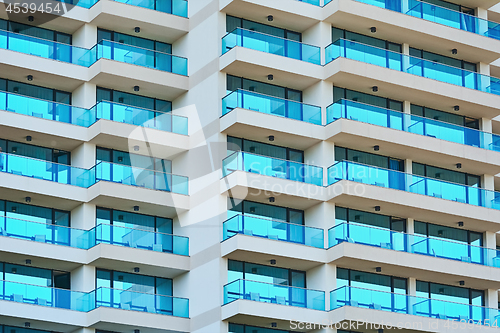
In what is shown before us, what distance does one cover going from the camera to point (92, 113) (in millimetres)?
40875

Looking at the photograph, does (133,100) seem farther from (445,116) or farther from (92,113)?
(445,116)

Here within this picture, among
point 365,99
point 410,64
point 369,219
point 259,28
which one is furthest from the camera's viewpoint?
point 410,64

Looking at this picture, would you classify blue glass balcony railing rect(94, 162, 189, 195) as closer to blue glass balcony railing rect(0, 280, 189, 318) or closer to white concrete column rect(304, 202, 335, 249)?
blue glass balcony railing rect(0, 280, 189, 318)

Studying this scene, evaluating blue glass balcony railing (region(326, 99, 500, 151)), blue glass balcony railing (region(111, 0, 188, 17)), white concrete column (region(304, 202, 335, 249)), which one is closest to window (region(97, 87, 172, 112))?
blue glass balcony railing (region(111, 0, 188, 17))

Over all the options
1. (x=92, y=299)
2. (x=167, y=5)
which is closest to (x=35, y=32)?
(x=167, y=5)

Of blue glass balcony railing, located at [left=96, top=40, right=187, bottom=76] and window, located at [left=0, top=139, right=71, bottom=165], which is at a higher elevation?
blue glass balcony railing, located at [left=96, top=40, right=187, bottom=76]

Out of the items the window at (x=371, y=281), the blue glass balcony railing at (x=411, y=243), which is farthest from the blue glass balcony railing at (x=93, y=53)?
the window at (x=371, y=281)

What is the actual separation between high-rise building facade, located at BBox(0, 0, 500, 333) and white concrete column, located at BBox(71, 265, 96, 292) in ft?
0.38

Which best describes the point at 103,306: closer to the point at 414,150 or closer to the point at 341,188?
the point at 341,188

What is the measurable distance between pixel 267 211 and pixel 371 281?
198 inches

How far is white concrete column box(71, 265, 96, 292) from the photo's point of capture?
38.8 metres

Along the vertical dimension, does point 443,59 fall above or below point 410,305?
above

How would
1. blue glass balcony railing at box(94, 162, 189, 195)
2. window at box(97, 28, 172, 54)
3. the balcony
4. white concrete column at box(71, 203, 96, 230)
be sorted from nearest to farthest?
1. the balcony
2. white concrete column at box(71, 203, 96, 230)
3. blue glass balcony railing at box(94, 162, 189, 195)
4. window at box(97, 28, 172, 54)

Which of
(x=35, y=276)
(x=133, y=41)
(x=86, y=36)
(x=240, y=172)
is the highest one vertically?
(x=133, y=41)
